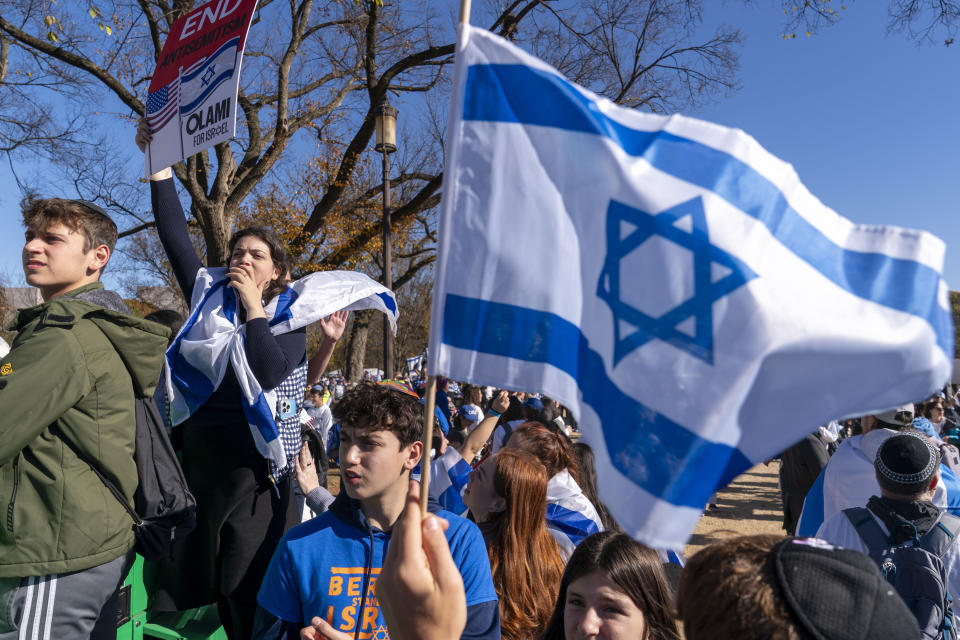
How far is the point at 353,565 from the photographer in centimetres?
224

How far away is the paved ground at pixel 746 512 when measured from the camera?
9.70 m

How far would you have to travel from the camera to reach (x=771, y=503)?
39.8 feet

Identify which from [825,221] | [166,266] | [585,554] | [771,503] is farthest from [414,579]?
[166,266]

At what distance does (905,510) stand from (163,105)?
3830 millimetres

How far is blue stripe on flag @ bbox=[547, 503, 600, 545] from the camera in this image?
339 cm

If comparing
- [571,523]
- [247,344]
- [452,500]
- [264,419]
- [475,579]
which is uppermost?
[247,344]

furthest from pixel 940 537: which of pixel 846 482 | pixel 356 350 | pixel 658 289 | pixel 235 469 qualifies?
pixel 356 350

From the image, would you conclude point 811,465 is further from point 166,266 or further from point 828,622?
point 166,266

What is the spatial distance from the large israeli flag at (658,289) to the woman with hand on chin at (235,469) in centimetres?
143

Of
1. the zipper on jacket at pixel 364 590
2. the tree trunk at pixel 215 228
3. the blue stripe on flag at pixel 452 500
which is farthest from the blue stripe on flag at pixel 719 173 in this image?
the tree trunk at pixel 215 228

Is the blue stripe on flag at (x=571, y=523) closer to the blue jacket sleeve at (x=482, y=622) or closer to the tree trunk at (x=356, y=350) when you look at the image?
the blue jacket sleeve at (x=482, y=622)

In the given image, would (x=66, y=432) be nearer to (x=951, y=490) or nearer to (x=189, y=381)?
(x=189, y=381)

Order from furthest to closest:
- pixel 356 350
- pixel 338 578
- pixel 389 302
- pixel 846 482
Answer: pixel 356 350 → pixel 846 482 → pixel 389 302 → pixel 338 578

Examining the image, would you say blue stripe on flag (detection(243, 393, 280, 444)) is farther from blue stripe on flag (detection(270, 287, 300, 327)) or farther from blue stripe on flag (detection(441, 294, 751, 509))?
blue stripe on flag (detection(441, 294, 751, 509))
